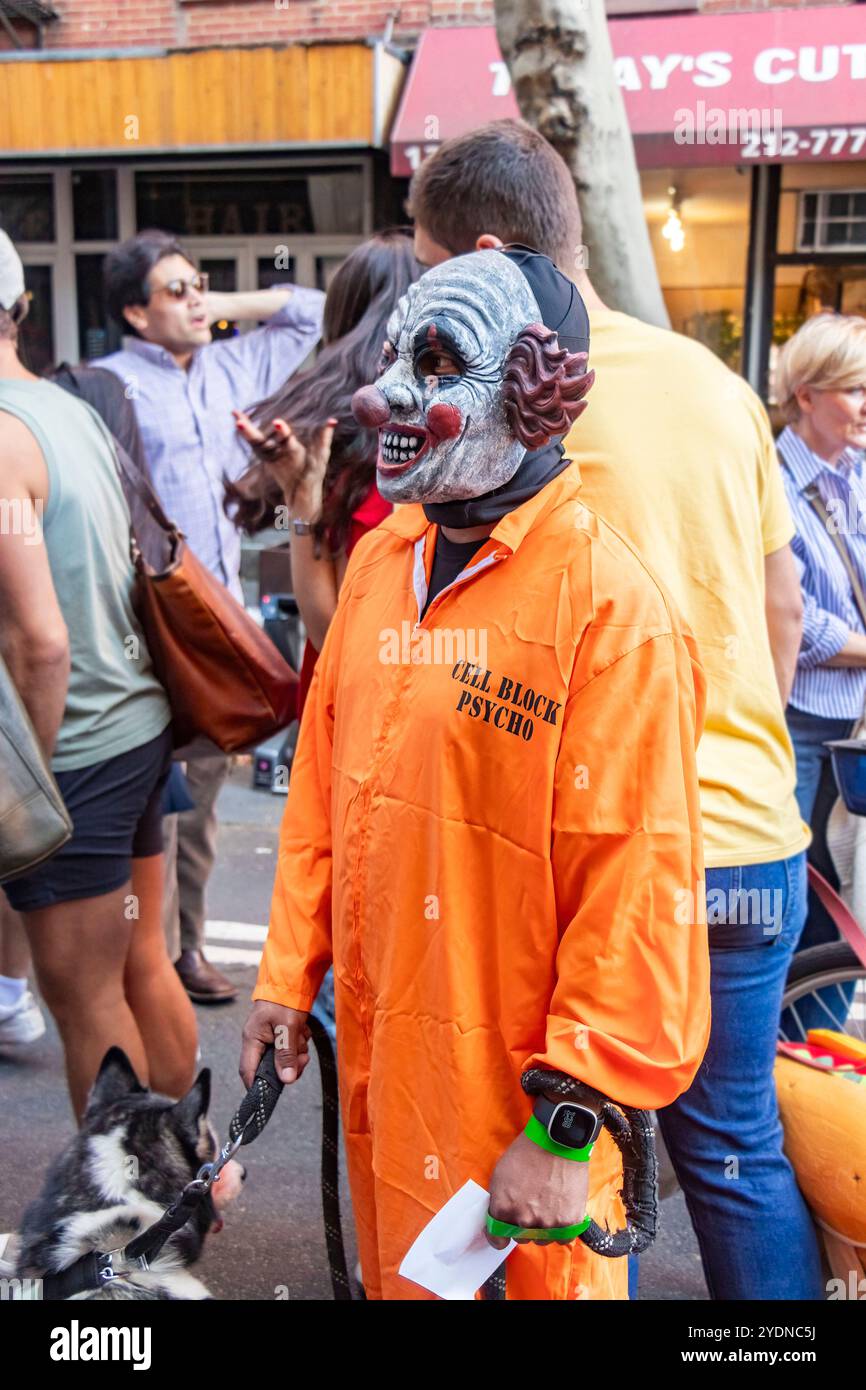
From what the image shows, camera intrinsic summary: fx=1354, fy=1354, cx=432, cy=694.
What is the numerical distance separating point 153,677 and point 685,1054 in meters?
1.85

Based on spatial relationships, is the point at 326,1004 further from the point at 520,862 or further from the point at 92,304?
the point at 92,304

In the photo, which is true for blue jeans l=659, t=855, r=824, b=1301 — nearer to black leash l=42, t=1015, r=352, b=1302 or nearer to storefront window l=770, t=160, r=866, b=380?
black leash l=42, t=1015, r=352, b=1302

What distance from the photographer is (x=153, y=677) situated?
3.21m

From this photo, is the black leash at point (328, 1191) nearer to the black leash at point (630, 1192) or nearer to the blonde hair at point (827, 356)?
the black leash at point (630, 1192)

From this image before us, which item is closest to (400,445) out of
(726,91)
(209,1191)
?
(209,1191)

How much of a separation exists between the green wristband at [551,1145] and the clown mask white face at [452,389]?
32.9 inches

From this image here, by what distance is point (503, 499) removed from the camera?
1870 mm

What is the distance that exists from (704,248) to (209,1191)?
988cm

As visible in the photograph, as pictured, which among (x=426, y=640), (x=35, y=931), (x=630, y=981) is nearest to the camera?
(x=630, y=981)

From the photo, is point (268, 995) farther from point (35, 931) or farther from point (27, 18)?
point (27, 18)

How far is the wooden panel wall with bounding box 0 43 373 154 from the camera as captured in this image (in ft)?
33.8

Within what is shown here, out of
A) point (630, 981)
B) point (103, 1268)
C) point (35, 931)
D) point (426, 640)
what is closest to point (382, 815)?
point (426, 640)

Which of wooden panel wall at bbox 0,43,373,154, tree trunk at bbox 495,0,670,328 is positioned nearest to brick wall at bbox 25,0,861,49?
wooden panel wall at bbox 0,43,373,154

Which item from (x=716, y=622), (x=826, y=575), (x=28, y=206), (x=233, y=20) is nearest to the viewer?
(x=716, y=622)
